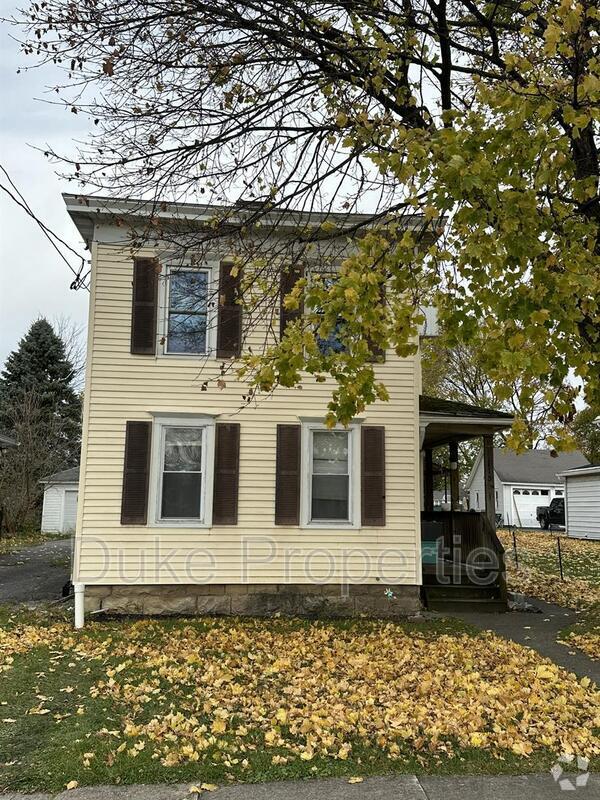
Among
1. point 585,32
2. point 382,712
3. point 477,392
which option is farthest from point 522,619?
point 477,392

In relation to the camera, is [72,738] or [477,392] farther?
[477,392]

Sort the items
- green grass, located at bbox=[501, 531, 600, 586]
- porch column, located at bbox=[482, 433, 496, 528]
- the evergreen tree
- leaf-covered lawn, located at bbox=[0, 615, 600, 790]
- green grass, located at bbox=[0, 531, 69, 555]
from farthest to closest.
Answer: the evergreen tree
green grass, located at bbox=[0, 531, 69, 555]
green grass, located at bbox=[501, 531, 600, 586]
porch column, located at bbox=[482, 433, 496, 528]
leaf-covered lawn, located at bbox=[0, 615, 600, 790]

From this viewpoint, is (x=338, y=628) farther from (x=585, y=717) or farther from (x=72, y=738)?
(x=72, y=738)

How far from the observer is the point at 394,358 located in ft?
33.7

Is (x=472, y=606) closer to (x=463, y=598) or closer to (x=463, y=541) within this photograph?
(x=463, y=598)

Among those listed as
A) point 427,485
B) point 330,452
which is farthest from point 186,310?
point 427,485

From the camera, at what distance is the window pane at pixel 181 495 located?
31.7 feet

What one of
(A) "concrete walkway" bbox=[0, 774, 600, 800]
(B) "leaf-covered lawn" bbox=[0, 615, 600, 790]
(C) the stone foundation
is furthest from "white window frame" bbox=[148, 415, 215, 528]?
(A) "concrete walkway" bbox=[0, 774, 600, 800]

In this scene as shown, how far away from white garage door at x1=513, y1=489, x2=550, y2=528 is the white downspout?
28266 millimetres

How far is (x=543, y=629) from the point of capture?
884 centimetres

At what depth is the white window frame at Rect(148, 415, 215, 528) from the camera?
9594 mm

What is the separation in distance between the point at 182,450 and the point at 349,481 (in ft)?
8.61

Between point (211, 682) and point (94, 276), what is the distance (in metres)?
6.34

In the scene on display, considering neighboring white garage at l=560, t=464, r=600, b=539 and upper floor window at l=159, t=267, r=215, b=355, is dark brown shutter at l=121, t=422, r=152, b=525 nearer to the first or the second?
upper floor window at l=159, t=267, r=215, b=355
